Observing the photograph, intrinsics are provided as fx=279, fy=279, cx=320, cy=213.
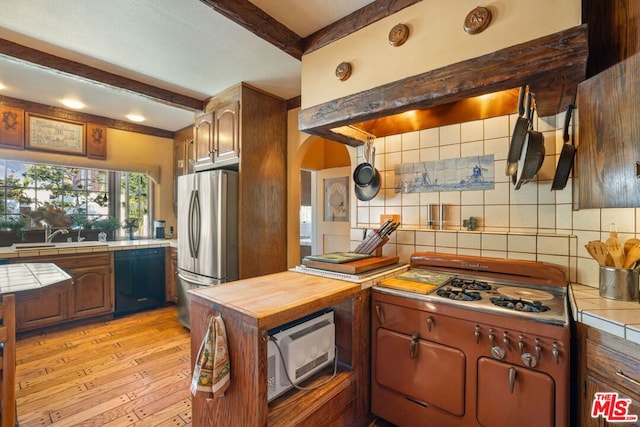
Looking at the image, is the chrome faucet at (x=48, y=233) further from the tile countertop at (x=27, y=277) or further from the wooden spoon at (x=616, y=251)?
the wooden spoon at (x=616, y=251)

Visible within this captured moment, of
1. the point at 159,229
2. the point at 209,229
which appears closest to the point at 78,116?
the point at 159,229

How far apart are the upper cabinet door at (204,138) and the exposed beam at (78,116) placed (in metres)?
1.30

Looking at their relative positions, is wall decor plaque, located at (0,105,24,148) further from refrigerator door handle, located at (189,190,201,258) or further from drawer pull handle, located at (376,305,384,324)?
drawer pull handle, located at (376,305,384,324)

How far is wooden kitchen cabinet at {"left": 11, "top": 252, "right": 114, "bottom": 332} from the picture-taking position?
106 inches

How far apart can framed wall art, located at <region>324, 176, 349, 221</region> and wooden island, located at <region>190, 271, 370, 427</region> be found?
84.4 inches

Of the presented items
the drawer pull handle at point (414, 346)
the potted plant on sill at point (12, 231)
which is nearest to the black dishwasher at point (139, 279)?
the potted plant on sill at point (12, 231)

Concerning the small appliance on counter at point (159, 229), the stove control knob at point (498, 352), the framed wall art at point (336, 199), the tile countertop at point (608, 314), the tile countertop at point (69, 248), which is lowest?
the stove control knob at point (498, 352)

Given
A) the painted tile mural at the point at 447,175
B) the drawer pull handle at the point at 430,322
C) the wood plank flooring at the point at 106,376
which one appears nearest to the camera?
the drawer pull handle at the point at 430,322

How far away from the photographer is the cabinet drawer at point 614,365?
930 mm

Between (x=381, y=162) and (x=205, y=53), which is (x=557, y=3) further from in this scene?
(x=205, y=53)

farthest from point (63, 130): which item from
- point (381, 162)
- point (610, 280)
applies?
point (610, 280)

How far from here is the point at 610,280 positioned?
126cm

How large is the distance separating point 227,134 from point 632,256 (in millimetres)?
2945

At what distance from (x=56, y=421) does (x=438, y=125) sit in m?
3.07
